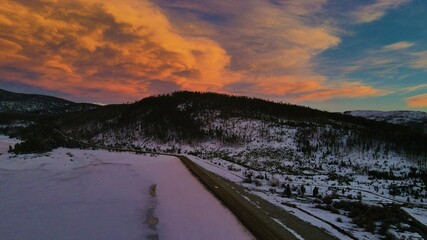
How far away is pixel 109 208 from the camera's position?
13664 mm

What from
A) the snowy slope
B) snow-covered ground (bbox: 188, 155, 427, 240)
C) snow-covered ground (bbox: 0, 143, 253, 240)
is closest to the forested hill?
snow-covered ground (bbox: 188, 155, 427, 240)

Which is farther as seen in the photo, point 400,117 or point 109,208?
point 400,117

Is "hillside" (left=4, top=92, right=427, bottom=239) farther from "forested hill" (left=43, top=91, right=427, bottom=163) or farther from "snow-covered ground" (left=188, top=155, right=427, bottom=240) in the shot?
"forested hill" (left=43, top=91, right=427, bottom=163)

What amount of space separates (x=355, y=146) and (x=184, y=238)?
138 feet

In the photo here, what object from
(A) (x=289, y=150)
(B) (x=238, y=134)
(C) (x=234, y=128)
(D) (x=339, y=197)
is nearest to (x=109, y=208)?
(D) (x=339, y=197)

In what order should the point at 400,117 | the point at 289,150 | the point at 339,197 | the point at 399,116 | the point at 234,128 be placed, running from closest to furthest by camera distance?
the point at 339,197, the point at 289,150, the point at 234,128, the point at 400,117, the point at 399,116

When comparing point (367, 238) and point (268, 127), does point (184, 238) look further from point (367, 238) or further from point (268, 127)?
point (268, 127)

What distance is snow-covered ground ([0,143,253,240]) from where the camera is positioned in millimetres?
10550

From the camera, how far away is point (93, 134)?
7969 cm

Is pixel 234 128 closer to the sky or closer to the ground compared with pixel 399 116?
closer to the ground

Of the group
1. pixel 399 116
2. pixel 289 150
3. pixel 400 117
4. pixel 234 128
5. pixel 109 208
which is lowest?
pixel 109 208

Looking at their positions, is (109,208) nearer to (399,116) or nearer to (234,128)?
(234,128)

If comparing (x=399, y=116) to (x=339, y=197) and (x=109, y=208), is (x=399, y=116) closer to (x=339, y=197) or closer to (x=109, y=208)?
(x=339, y=197)

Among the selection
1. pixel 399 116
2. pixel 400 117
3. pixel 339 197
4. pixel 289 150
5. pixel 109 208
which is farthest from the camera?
pixel 399 116
